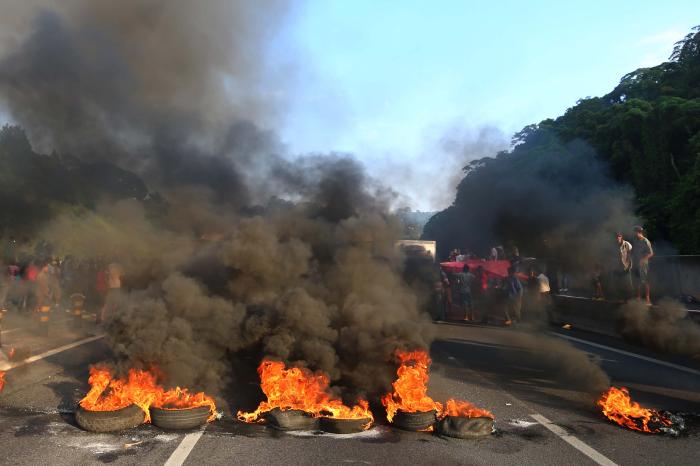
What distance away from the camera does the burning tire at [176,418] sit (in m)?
5.14

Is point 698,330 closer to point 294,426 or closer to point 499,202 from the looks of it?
point 294,426

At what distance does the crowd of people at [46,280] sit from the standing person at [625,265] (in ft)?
32.1

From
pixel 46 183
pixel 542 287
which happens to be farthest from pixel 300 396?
pixel 542 287

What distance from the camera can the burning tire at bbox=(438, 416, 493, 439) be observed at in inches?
Result: 196

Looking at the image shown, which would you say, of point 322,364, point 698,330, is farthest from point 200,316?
point 698,330

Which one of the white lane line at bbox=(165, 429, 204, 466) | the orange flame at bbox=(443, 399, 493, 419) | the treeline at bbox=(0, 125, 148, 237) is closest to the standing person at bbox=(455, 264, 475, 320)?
the treeline at bbox=(0, 125, 148, 237)

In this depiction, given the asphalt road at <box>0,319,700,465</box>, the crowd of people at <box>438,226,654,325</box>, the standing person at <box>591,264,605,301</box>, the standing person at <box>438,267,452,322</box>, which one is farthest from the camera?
the standing person at <box>438,267,452,322</box>

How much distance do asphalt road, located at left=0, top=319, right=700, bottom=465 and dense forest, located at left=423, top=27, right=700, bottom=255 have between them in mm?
5568

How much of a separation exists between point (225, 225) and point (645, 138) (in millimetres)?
24979

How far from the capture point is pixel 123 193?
332 inches

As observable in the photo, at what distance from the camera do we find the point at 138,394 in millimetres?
5543

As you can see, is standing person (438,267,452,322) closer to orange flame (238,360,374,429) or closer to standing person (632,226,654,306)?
standing person (632,226,654,306)

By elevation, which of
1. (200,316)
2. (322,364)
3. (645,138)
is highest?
(645,138)

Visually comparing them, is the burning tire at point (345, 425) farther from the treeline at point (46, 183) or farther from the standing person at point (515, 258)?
the standing person at point (515, 258)
